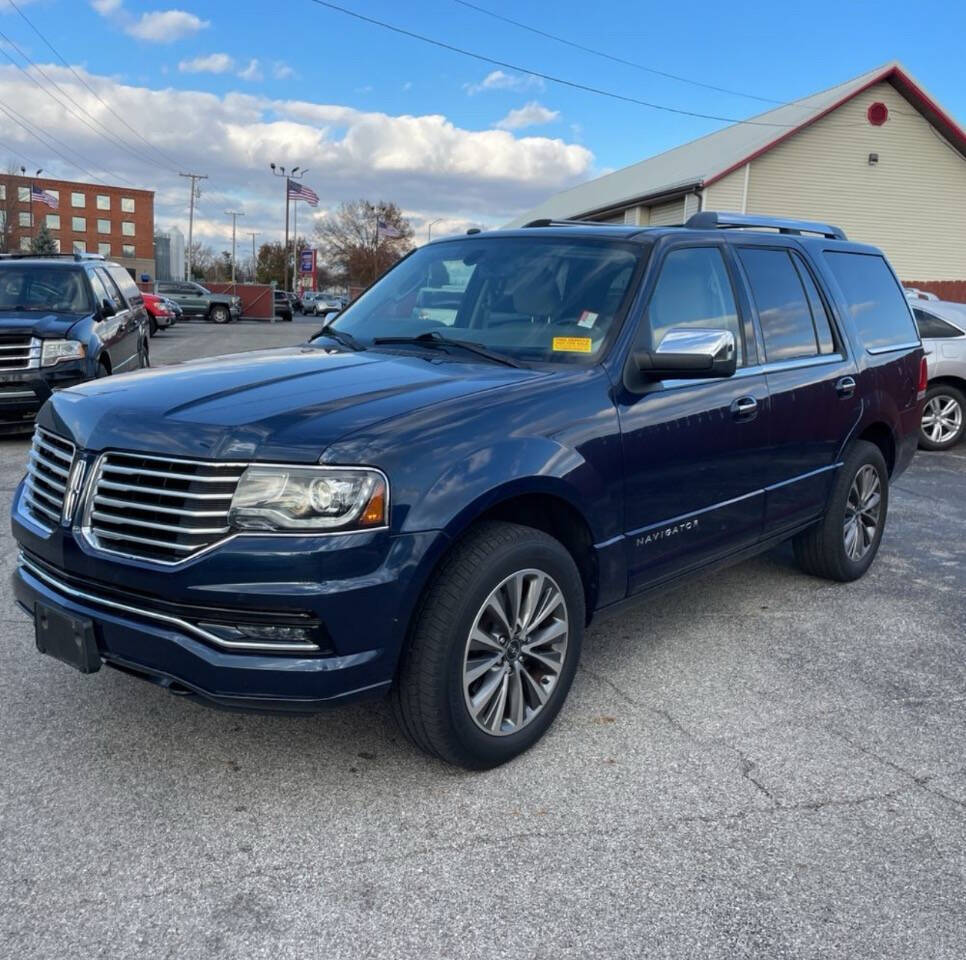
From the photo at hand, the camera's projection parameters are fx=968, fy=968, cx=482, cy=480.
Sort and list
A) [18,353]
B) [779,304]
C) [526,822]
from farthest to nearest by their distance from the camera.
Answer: [18,353] → [779,304] → [526,822]

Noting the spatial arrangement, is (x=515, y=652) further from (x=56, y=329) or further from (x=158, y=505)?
(x=56, y=329)

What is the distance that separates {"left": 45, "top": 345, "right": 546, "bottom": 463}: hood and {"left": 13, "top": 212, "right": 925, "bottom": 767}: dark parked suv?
0.01 m

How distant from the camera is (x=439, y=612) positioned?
2984 mm

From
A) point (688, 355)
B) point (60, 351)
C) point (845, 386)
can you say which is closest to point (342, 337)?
point (688, 355)

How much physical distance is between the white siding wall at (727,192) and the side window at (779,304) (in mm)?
21128

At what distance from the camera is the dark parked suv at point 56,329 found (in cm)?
909

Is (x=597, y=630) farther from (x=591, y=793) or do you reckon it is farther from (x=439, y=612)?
(x=439, y=612)

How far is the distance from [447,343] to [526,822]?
195cm

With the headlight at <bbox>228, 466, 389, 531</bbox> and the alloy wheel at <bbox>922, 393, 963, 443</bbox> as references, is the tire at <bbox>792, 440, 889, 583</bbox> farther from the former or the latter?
the alloy wheel at <bbox>922, 393, 963, 443</bbox>

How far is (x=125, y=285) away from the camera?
12.0 metres

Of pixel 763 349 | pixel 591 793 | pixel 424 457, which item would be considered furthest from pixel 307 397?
pixel 763 349

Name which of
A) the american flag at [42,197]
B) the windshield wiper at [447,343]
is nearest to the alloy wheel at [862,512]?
the windshield wiper at [447,343]

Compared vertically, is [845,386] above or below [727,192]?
below

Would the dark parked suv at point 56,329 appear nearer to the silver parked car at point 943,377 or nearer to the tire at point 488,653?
the tire at point 488,653
